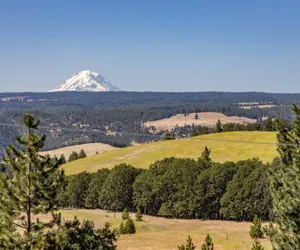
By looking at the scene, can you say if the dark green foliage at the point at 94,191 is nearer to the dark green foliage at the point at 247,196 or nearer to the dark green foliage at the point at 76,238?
the dark green foliage at the point at 247,196

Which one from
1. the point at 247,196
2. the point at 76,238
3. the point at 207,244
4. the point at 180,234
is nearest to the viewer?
the point at 76,238

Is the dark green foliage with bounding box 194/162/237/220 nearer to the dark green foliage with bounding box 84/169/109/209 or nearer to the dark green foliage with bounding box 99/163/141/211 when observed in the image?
the dark green foliage with bounding box 99/163/141/211

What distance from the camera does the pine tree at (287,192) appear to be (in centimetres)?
2639

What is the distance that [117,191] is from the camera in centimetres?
9794

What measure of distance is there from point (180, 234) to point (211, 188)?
80.7ft

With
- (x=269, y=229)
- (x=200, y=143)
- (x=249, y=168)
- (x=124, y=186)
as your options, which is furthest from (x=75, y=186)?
(x=269, y=229)

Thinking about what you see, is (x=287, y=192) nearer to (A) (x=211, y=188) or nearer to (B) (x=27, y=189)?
(B) (x=27, y=189)

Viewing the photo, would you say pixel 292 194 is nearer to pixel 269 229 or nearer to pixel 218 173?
pixel 269 229

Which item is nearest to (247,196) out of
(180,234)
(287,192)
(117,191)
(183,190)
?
(183,190)

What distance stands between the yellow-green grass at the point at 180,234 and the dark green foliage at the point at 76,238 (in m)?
31.2

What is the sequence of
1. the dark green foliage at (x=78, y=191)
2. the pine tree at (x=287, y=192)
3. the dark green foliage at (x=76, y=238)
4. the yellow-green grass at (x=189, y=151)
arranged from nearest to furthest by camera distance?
1. the dark green foliage at (x=76, y=238)
2. the pine tree at (x=287, y=192)
3. the dark green foliage at (x=78, y=191)
4. the yellow-green grass at (x=189, y=151)

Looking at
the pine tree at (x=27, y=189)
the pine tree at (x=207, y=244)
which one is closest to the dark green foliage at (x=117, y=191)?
the pine tree at (x=207, y=244)

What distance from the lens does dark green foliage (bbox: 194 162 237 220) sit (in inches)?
3536

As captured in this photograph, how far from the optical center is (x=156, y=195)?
9519 cm
